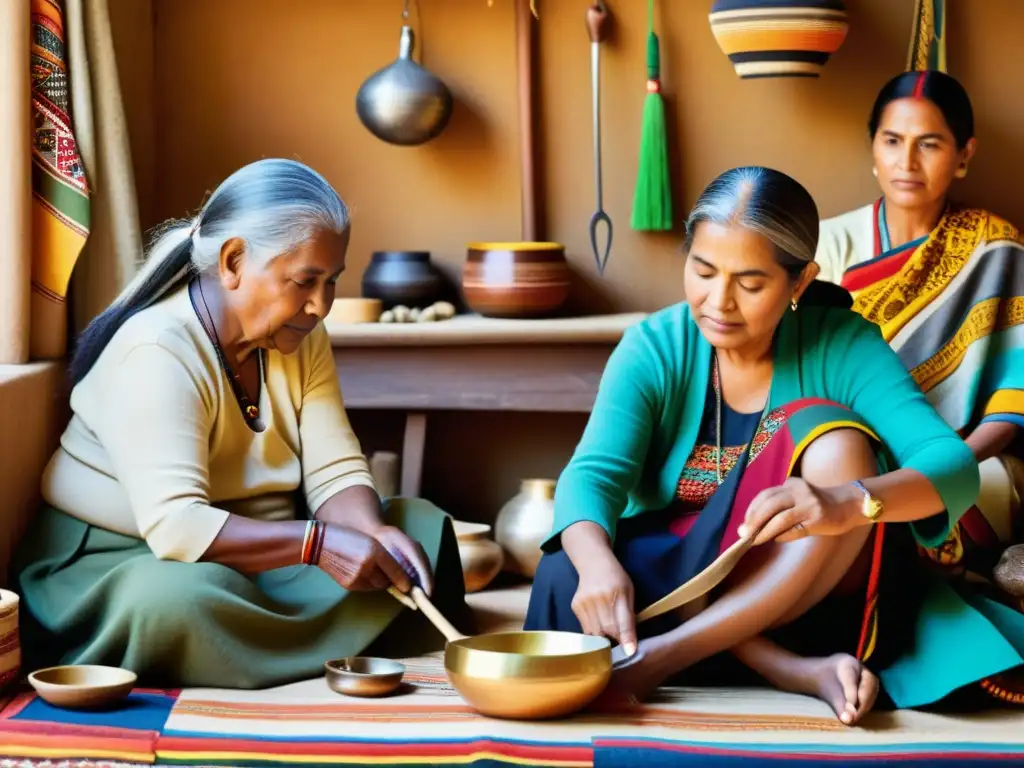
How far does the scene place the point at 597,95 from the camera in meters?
3.91

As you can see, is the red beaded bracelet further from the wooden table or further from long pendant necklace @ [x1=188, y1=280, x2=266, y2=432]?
the wooden table

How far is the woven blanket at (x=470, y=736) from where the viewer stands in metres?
2.15

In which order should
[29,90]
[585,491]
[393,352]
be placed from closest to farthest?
[585,491] < [29,90] < [393,352]

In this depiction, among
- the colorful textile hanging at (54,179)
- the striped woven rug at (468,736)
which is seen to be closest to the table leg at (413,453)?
the colorful textile hanging at (54,179)

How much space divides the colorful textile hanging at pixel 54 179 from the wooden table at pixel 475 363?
0.83m

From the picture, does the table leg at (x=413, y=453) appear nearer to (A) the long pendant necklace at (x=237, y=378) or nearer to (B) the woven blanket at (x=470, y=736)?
(A) the long pendant necklace at (x=237, y=378)

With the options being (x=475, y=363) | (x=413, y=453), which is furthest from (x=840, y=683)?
(x=413, y=453)

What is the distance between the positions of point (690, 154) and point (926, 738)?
2.12m

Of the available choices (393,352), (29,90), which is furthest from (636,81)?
(29,90)

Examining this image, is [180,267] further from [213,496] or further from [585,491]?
[585,491]

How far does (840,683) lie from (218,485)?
1.15 metres

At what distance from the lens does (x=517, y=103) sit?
13.2 feet

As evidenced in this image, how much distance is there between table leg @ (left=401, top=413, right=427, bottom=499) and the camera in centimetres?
386

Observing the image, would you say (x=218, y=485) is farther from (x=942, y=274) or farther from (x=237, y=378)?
(x=942, y=274)
